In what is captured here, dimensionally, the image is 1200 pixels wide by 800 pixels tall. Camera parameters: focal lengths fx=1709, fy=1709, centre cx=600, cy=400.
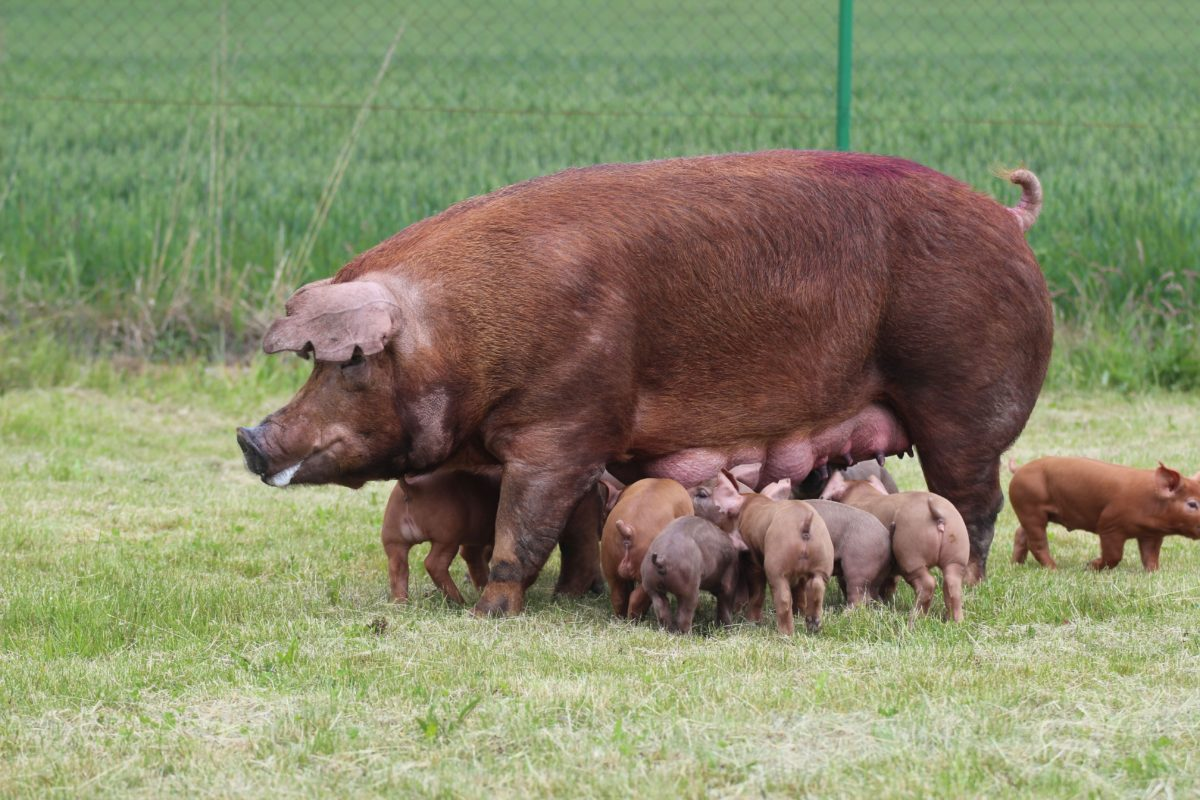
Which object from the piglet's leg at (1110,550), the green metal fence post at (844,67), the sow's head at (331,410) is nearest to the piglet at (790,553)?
the sow's head at (331,410)

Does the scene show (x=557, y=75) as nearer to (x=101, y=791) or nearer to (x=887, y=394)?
(x=887, y=394)

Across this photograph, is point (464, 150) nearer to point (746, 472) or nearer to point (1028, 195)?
point (1028, 195)

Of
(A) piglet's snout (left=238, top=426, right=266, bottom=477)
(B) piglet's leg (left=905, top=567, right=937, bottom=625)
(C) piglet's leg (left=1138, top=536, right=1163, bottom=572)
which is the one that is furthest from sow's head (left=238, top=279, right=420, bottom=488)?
(C) piglet's leg (left=1138, top=536, right=1163, bottom=572)

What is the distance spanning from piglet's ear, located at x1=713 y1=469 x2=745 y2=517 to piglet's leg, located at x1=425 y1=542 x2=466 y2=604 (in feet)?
2.85

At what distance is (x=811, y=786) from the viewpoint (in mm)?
3625

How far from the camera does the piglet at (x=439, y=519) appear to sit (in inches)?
217

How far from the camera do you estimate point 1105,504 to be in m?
5.98

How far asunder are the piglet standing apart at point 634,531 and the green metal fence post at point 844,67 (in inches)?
191

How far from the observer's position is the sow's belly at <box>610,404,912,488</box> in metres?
5.61

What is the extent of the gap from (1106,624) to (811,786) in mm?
1803

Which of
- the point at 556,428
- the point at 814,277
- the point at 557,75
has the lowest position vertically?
the point at 557,75

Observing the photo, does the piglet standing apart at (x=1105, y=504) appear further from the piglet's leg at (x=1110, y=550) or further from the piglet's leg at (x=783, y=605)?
the piglet's leg at (x=783, y=605)

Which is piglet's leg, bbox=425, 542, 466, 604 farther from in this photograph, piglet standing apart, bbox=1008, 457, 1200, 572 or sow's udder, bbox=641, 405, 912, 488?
piglet standing apart, bbox=1008, 457, 1200, 572

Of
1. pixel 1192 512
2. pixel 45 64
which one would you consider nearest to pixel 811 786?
pixel 1192 512
